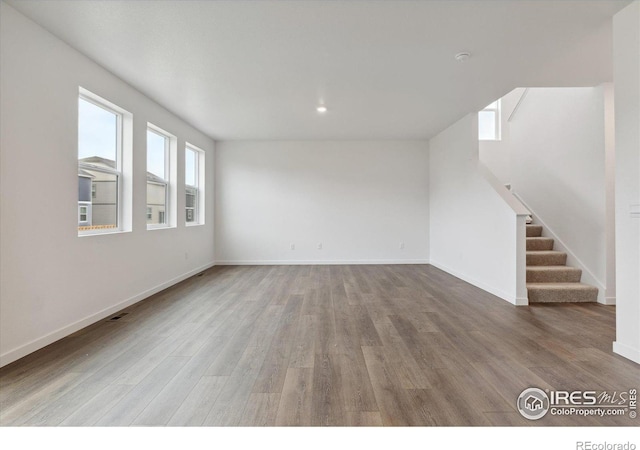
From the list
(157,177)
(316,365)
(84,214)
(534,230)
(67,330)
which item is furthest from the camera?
(534,230)

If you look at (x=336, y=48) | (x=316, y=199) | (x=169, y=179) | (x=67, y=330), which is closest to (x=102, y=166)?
(x=169, y=179)

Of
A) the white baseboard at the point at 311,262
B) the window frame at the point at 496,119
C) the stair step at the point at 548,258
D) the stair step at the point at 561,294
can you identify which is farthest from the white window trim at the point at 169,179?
the window frame at the point at 496,119

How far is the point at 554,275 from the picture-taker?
4.12 metres

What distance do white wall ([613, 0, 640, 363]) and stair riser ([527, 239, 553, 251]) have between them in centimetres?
241

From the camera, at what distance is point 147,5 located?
7.43 ft

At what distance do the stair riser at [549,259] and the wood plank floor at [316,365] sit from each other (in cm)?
85

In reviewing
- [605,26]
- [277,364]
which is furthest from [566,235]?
[277,364]

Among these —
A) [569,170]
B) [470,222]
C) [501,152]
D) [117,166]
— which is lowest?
[470,222]

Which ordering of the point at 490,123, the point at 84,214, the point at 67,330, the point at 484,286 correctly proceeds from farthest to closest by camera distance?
1. the point at 490,123
2. the point at 484,286
3. the point at 84,214
4. the point at 67,330

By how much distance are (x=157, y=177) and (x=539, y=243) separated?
583 centimetres

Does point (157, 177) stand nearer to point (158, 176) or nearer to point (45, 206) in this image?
point (158, 176)

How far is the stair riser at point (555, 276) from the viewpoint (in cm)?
411

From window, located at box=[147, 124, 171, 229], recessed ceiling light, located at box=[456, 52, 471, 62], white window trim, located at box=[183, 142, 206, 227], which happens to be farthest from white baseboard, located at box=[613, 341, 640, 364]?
white window trim, located at box=[183, 142, 206, 227]
